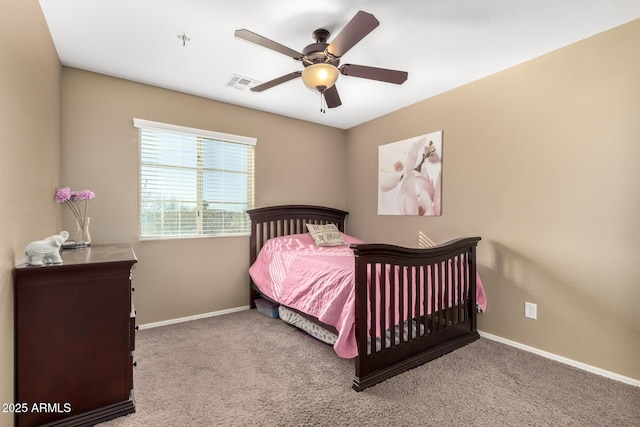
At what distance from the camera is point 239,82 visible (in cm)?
300

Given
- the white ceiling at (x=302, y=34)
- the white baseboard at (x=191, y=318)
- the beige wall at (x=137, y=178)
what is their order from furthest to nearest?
the white baseboard at (x=191, y=318), the beige wall at (x=137, y=178), the white ceiling at (x=302, y=34)

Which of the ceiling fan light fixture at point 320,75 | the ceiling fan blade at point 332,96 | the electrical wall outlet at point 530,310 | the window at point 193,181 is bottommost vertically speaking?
the electrical wall outlet at point 530,310

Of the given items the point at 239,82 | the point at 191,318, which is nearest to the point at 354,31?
the point at 239,82

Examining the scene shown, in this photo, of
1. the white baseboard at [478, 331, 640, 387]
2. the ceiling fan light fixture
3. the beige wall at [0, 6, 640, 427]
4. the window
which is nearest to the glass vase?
the beige wall at [0, 6, 640, 427]

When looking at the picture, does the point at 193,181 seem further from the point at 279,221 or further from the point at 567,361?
the point at 567,361

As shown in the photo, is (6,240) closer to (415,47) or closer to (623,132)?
(415,47)

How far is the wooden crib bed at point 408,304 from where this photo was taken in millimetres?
1991

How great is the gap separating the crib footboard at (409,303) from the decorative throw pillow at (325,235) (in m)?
1.42

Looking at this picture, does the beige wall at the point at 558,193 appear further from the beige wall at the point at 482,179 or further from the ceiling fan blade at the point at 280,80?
the ceiling fan blade at the point at 280,80

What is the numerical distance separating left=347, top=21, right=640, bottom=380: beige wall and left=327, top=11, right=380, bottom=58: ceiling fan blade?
1.75 m

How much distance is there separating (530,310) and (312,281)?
1.90 m

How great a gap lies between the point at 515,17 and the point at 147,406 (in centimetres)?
343

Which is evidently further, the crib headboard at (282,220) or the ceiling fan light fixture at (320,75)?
the crib headboard at (282,220)

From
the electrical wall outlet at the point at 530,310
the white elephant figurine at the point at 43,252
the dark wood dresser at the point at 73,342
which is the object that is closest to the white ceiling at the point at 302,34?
the white elephant figurine at the point at 43,252
